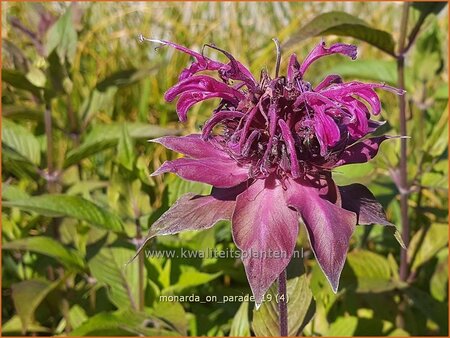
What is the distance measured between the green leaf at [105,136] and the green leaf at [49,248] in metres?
0.18

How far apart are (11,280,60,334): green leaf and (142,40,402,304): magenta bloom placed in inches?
18.2

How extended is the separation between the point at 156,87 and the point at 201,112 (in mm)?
195

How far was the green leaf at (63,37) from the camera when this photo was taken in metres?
1.26

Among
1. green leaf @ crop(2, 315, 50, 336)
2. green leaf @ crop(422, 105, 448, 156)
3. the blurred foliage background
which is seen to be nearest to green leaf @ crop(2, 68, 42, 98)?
the blurred foliage background

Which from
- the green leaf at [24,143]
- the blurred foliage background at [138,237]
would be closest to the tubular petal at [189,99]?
the blurred foliage background at [138,237]

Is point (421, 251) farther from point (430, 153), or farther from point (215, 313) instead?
point (215, 313)

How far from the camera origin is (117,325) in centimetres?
93

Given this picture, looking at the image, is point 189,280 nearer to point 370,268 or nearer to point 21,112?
point 370,268

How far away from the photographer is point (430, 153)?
1282 millimetres

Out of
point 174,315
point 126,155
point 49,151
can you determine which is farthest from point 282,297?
point 49,151

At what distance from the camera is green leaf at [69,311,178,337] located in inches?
37.0

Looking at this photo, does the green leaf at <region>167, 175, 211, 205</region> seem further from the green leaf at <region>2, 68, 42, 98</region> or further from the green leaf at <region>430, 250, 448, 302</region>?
the green leaf at <region>430, 250, 448, 302</region>

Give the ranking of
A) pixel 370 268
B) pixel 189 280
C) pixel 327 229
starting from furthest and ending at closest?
pixel 370 268 → pixel 189 280 → pixel 327 229

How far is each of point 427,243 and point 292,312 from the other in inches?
19.8
